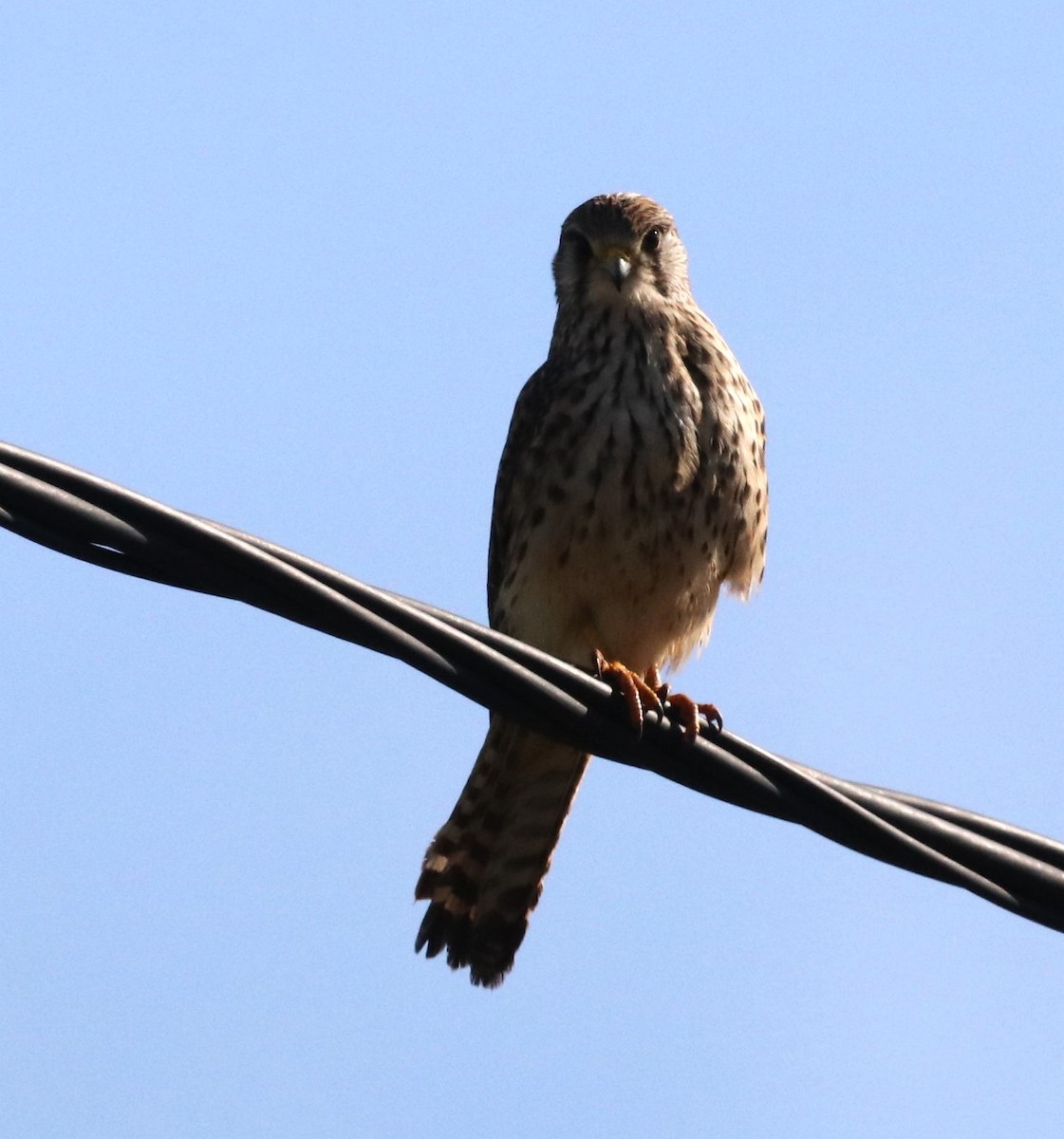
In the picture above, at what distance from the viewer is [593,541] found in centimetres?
537

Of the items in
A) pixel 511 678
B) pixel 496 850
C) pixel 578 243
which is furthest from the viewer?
pixel 578 243

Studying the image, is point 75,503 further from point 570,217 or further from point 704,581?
point 570,217

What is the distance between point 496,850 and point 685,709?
1.69 metres

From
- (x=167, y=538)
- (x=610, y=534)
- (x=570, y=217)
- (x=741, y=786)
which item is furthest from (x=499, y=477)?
(x=167, y=538)

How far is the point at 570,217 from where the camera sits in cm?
650

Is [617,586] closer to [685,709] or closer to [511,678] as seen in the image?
[685,709]

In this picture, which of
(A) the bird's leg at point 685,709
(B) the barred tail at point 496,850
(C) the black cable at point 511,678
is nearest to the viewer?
(C) the black cable at point 511,678

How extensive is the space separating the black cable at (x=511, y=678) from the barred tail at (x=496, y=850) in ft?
6.75

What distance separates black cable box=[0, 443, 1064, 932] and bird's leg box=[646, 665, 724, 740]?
1.6 inches

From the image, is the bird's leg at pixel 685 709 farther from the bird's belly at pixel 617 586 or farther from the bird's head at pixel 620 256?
the bird's head at pixel 620 256

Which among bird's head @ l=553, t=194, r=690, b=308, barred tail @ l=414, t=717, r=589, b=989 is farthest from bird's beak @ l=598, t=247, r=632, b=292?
barred tail @ l=414, t=717, r=589, b=989

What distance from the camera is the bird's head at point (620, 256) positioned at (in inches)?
237

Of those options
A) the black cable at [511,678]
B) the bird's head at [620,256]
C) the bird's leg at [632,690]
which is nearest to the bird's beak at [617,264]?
the bird's head at [620,256]

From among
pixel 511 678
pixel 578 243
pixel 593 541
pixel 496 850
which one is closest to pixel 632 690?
pixel 511 678
